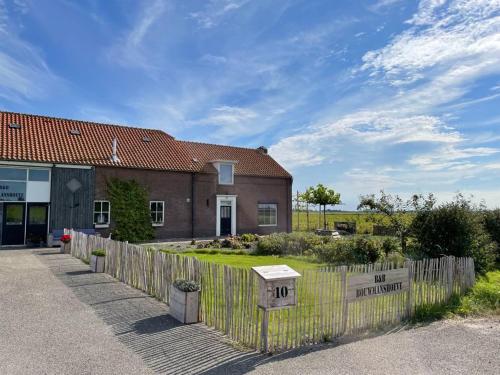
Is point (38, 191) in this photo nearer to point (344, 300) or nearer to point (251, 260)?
point (251, 260)

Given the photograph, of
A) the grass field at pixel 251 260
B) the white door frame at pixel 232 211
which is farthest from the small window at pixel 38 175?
the white door frame at pixel 232 211

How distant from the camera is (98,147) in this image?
23.0m

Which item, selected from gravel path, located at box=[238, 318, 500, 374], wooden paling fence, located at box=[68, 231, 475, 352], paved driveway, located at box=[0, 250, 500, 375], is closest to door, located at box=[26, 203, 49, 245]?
paved driveway, located at box=[0, 250, 500, 375]

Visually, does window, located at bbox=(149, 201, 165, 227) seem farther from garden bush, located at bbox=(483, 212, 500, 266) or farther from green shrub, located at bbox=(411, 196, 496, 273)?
garden bush, located at bbox=(483, 212, 500, 266)

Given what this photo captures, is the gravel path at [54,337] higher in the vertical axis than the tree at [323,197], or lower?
lower

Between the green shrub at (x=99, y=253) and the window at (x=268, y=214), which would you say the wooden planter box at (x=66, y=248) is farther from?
the window at (x=268, y=214)

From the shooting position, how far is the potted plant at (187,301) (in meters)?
7.12

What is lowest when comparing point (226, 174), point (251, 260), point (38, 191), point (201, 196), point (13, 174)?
point (251, 260)

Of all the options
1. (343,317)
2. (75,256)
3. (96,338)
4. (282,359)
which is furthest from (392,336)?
(75,256)

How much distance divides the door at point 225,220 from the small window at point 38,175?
11.0 metres

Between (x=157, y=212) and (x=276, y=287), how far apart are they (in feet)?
62.2

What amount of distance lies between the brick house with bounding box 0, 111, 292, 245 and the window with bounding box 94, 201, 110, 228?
2.1 inches

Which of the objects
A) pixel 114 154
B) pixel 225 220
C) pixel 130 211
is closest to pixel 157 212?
pixel 130 211

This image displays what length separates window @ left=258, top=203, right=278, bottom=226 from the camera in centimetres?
2903
